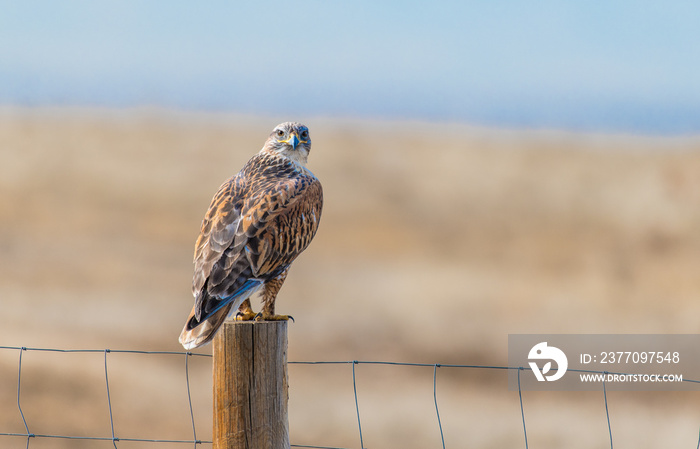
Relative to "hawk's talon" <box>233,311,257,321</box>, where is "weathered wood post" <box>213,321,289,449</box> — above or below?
below

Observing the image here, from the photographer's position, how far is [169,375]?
20734mm

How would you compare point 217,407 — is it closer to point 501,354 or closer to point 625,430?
point 625,430

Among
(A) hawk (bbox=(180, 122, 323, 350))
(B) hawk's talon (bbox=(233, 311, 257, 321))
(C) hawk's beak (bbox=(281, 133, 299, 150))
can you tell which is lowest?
(B) hawk's talon (bbox=(233, 311, 257, 321))

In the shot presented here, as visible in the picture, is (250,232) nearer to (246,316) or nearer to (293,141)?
(246,316)

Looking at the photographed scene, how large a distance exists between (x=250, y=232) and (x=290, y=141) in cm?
86

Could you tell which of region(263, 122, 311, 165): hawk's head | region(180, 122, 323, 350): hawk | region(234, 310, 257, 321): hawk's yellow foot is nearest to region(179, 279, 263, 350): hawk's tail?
region(180, 122, 323, 350): hawk

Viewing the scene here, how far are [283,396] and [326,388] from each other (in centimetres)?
1721

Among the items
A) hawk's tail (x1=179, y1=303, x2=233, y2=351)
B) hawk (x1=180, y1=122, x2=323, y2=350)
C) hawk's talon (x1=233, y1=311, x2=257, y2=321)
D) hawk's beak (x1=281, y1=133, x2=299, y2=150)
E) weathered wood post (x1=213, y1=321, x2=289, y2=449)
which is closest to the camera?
weathered wood post (x1=213, y1=321, x2=289, y2=449)

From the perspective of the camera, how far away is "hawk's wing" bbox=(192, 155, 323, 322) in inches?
138

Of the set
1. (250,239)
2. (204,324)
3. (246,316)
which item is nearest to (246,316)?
(246,316)

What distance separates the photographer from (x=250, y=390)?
309 cm

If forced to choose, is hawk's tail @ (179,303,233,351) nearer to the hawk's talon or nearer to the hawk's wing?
the hawk's wing

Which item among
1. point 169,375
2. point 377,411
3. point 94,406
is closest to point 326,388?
point 377,411

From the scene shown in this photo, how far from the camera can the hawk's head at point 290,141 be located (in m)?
4.39
